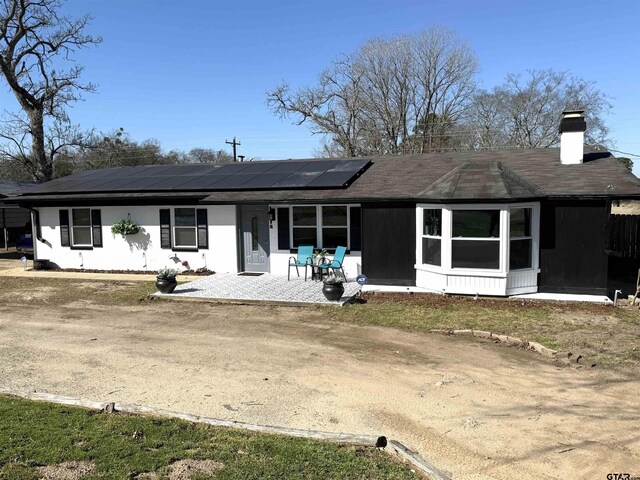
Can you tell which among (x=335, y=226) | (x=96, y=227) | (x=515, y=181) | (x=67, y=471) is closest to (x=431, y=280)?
(x=515, y=181)

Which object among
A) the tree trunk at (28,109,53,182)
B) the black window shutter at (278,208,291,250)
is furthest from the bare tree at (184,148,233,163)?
the black window shutter at (278,208,291,250)

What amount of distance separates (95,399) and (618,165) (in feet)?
45.6

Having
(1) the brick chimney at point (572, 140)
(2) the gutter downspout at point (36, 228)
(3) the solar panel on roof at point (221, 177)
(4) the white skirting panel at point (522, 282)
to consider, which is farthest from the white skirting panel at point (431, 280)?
(2) the gutter downspout at point (36, 228)

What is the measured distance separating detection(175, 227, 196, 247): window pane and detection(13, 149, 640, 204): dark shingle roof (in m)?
1.21

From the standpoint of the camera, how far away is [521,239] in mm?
11922

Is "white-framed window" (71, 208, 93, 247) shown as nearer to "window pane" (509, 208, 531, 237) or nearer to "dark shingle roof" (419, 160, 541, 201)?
"dark shingle roof" (419, 160, 541, 201)

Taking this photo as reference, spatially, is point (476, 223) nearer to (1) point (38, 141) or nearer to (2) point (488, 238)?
(2) point (488, 238)

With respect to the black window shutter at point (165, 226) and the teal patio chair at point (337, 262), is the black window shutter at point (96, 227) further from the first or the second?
the teal patio chair at point (337, 262)

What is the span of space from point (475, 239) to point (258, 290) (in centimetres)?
567

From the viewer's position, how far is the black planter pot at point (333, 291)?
446 inches

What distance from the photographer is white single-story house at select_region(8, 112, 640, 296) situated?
11836mm

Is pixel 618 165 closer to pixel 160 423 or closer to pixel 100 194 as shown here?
pixel 160 423

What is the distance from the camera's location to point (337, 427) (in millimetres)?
5039

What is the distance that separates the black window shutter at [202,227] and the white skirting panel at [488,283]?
7609 millimetres
